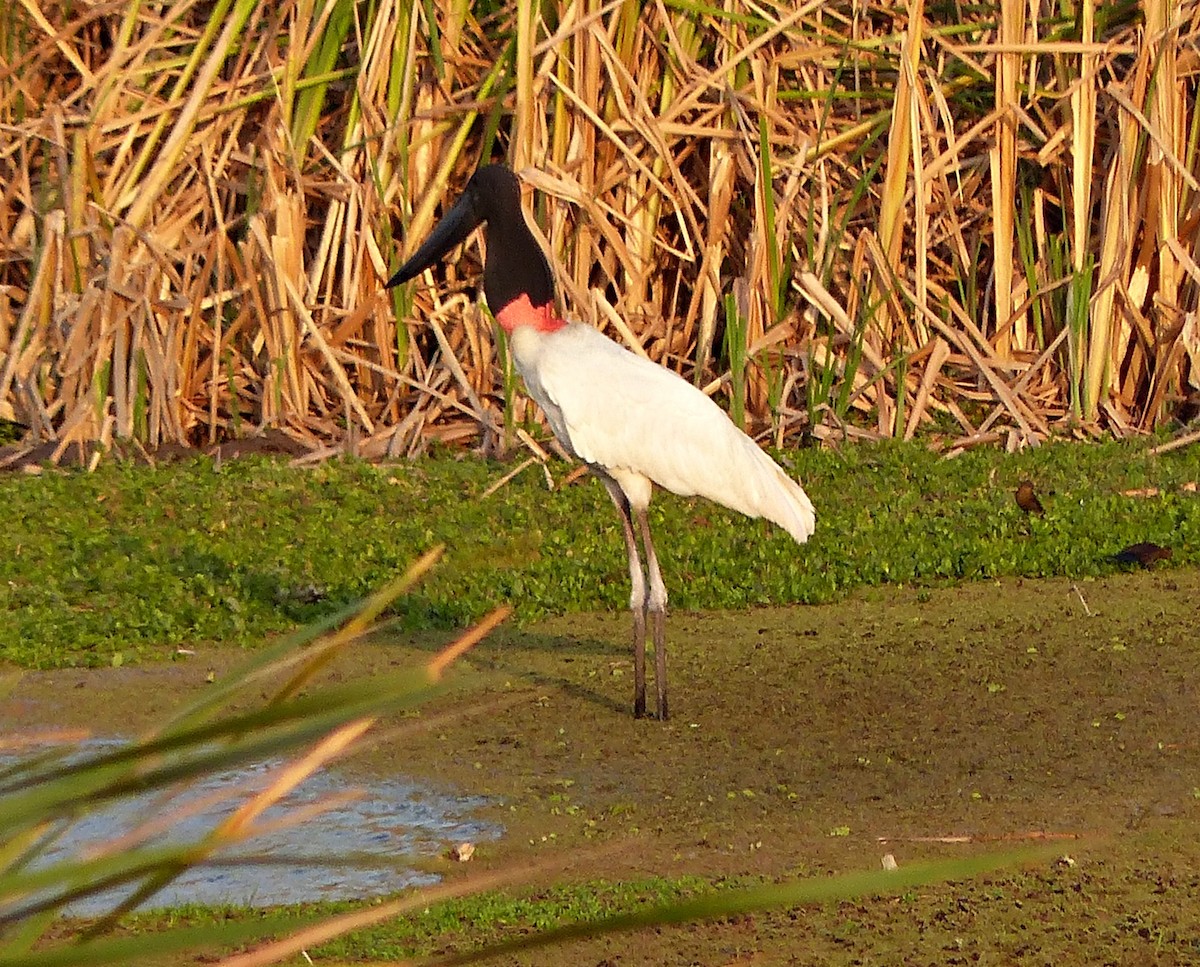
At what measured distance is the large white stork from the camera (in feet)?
18.0

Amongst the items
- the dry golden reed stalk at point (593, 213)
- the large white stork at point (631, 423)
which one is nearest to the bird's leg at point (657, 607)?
the large white stork at point (631, 423)

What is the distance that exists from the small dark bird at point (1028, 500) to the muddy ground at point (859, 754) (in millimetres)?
631

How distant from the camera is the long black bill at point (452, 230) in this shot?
20.4 feet

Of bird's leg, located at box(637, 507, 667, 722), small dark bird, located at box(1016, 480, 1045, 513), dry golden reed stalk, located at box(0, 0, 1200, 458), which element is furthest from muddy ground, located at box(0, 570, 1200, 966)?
dry golden reed stalk, located at box(0, 0, 1200, 458)

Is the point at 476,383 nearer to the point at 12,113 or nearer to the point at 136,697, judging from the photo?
the point at 12,113

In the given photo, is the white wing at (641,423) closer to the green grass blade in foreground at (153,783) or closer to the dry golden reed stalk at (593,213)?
the dry golden reed stalk at (593,213)

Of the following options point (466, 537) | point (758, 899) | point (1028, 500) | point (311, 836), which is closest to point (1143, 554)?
point (1028, 500)

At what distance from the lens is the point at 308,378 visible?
852 cm

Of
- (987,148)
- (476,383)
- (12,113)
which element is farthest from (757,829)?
(12,113)

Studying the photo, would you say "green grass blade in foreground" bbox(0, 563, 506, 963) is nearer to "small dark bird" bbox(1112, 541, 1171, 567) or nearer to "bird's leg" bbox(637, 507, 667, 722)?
"bird's leg" bbox(637, 507, 667, 722)

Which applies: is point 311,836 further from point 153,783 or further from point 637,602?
point 153,783

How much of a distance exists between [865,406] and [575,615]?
278 cm

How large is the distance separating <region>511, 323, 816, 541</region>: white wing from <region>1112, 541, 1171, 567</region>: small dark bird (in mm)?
1564

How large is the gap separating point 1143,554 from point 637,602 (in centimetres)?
217
